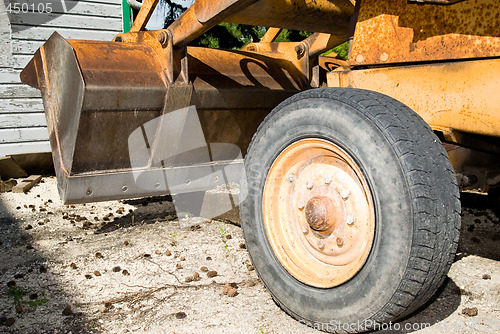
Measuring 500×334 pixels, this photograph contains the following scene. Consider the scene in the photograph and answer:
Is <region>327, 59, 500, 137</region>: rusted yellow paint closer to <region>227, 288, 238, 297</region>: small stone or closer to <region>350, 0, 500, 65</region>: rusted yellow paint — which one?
<region>350, 0, 500, 65</region>: rusted yellow paint

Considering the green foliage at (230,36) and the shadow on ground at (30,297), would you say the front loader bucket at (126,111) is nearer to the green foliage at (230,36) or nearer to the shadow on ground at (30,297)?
the shadow on ground at (30,297)

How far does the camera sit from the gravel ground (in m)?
2.10

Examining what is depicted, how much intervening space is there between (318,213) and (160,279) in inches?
41.3

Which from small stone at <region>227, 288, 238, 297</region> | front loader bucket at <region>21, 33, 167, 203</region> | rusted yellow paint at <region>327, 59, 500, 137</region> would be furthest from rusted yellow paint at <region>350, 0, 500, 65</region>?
front loader bucket at <region>21, 33, 167, 203</region>

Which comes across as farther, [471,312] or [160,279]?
[160,279]

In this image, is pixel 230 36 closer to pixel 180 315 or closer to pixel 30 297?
pixel 30 297

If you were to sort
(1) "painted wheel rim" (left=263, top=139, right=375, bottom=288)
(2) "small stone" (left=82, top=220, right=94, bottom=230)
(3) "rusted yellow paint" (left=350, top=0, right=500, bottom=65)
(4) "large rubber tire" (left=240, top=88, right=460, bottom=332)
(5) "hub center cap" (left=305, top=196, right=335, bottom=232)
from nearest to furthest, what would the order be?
(4) "large rubber tire" (left=240, top=88, right=460, bottom=332) → (3) "rusted yellow paint" (left=350, top=0, right=500, bottom=65) → (1) "painted wheel rim" (left=263, top=139, right=375, bottom=288) → (5) "hub center cap" (left=305, top=196, right=335, bottom=232) → (2) "small stone" (left=82, top=220, right=94, bottom=230)

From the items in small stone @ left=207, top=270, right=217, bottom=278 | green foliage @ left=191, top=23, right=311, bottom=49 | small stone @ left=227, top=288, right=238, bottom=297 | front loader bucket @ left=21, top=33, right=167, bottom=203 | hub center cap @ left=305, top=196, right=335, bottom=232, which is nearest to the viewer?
hub center cap @ left=305, top=196, right=335, bottom=232

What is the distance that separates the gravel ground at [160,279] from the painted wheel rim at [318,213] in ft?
0.93

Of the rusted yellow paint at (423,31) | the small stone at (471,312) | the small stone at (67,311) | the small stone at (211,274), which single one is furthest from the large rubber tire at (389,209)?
the small stone at (67,311)

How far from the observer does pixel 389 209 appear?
1.66 meters

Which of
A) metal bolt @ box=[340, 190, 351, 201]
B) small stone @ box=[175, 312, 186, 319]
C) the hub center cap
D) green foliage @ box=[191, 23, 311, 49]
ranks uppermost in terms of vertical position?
green foliage @ box=[191, 23, 311, 49]

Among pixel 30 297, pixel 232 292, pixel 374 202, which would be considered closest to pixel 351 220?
pixel 374 202

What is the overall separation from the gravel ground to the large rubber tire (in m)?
0.29
